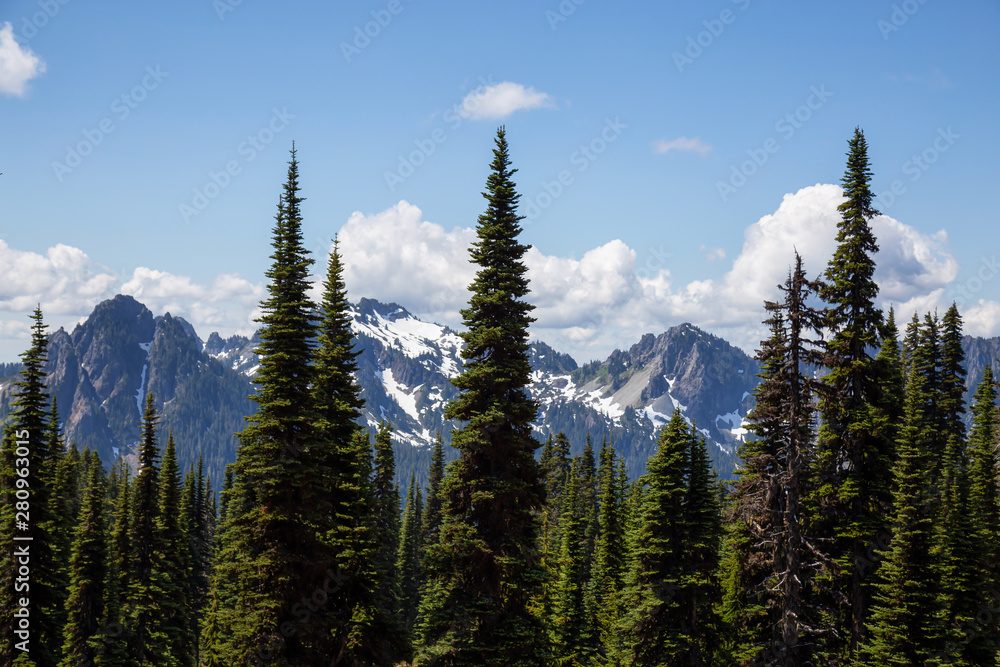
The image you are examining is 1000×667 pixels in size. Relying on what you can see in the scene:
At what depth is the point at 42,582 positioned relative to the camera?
31.1m

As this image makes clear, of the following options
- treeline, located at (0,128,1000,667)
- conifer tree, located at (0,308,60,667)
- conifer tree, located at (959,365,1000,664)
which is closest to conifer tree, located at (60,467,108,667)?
treeline, located at (0,128,1000,667)

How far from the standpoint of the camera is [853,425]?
30281mm

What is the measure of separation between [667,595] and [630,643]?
9.15ft

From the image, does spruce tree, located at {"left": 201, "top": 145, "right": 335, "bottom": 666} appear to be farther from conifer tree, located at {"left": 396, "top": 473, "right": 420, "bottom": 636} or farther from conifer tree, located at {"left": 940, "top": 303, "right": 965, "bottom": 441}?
conifer tree, located at {"left": 396, "top": 473, "right": 420, "bottom": 636}

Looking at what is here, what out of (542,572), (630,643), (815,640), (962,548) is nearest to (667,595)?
(630,643)

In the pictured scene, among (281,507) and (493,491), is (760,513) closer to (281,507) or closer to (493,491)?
(493,491)

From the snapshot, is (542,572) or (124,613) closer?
(542,572)

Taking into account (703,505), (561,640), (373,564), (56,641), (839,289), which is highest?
(839,289)

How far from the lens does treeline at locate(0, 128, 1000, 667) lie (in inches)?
922

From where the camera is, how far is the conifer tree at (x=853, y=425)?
30422mm

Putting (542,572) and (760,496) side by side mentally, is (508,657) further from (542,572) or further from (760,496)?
(760,496)

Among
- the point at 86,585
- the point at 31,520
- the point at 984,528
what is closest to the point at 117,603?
the point at 86,585

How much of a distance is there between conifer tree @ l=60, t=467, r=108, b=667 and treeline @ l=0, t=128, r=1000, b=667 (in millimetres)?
123

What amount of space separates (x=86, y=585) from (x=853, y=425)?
4407cm
